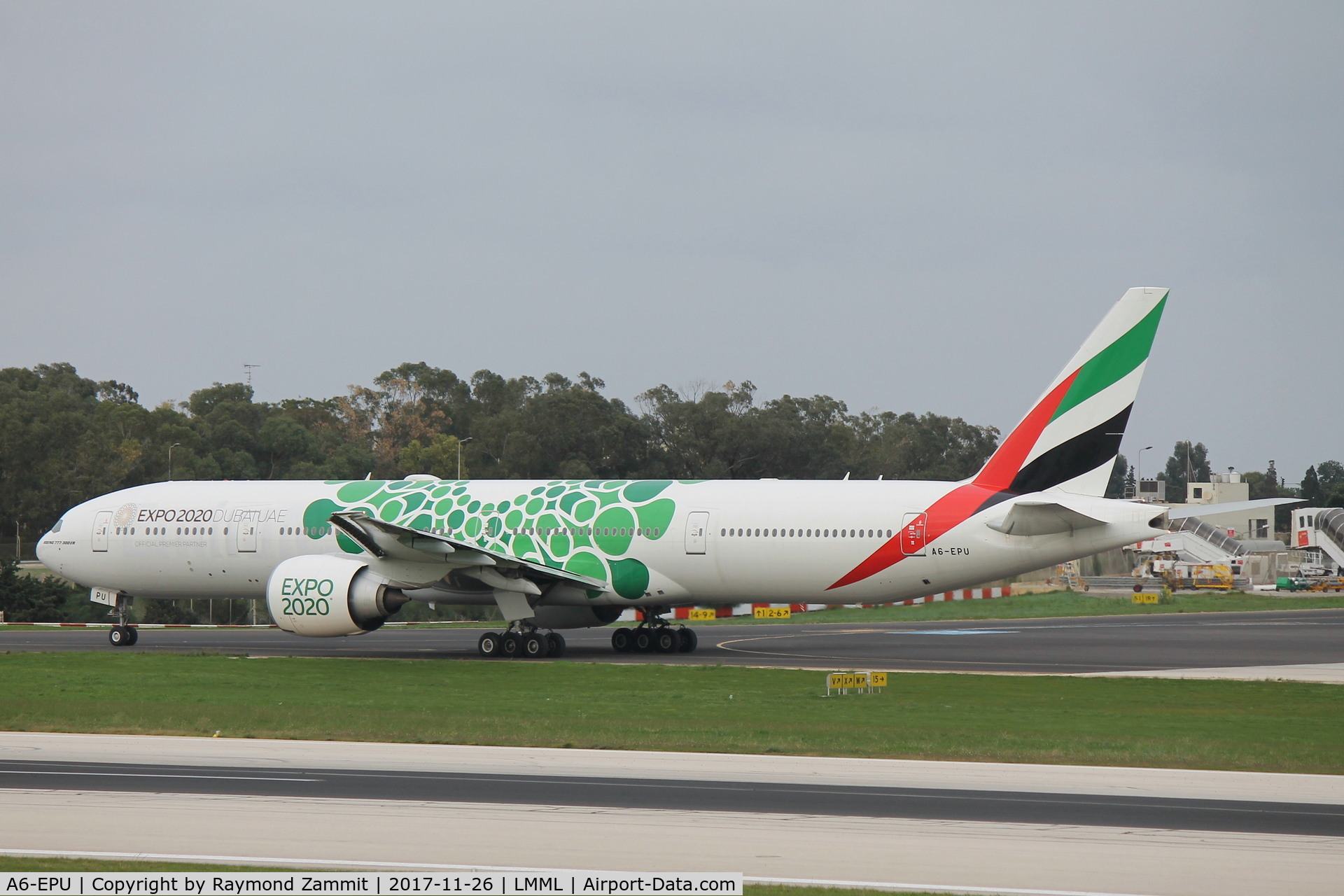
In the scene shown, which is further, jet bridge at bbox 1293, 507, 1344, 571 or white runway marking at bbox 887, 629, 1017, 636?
jet bridge at bbox 1293, 507, 1344, 571

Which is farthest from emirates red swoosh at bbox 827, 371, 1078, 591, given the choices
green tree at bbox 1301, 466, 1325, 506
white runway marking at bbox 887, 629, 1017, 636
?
green tree at bbox 1301, 466, 1325, 506

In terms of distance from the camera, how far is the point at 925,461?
107 metres

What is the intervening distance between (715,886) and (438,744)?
8013 mm

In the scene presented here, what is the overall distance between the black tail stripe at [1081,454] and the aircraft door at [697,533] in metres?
6.98

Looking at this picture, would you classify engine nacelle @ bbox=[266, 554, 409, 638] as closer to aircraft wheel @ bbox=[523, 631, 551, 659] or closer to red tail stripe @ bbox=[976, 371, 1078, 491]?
aircraft wheel @ bbox=[523, 631, 551, 659]

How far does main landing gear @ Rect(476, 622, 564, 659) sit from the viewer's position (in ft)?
97.0

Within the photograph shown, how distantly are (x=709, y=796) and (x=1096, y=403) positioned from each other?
17.4 metres

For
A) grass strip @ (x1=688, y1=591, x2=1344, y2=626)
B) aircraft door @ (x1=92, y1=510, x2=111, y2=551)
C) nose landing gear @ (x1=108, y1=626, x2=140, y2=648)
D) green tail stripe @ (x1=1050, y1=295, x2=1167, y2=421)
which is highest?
green tail stripe @ (x1=1050, y1=295, x2=1167, y2=421)

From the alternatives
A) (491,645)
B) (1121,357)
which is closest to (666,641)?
(491,645)

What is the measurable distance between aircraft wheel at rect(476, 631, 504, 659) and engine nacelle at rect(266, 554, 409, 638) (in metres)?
2.30

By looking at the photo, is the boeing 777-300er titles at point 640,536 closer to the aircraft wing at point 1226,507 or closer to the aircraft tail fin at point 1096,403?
the aircraft tail fin at point 1096,403

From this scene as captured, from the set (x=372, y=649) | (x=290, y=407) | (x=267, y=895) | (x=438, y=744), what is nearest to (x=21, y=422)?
(x=290, y=407)

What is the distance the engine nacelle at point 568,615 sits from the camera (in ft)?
102

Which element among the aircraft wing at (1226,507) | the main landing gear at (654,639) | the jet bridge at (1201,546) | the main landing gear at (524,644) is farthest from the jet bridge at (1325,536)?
the main landing gear at (524,644)
